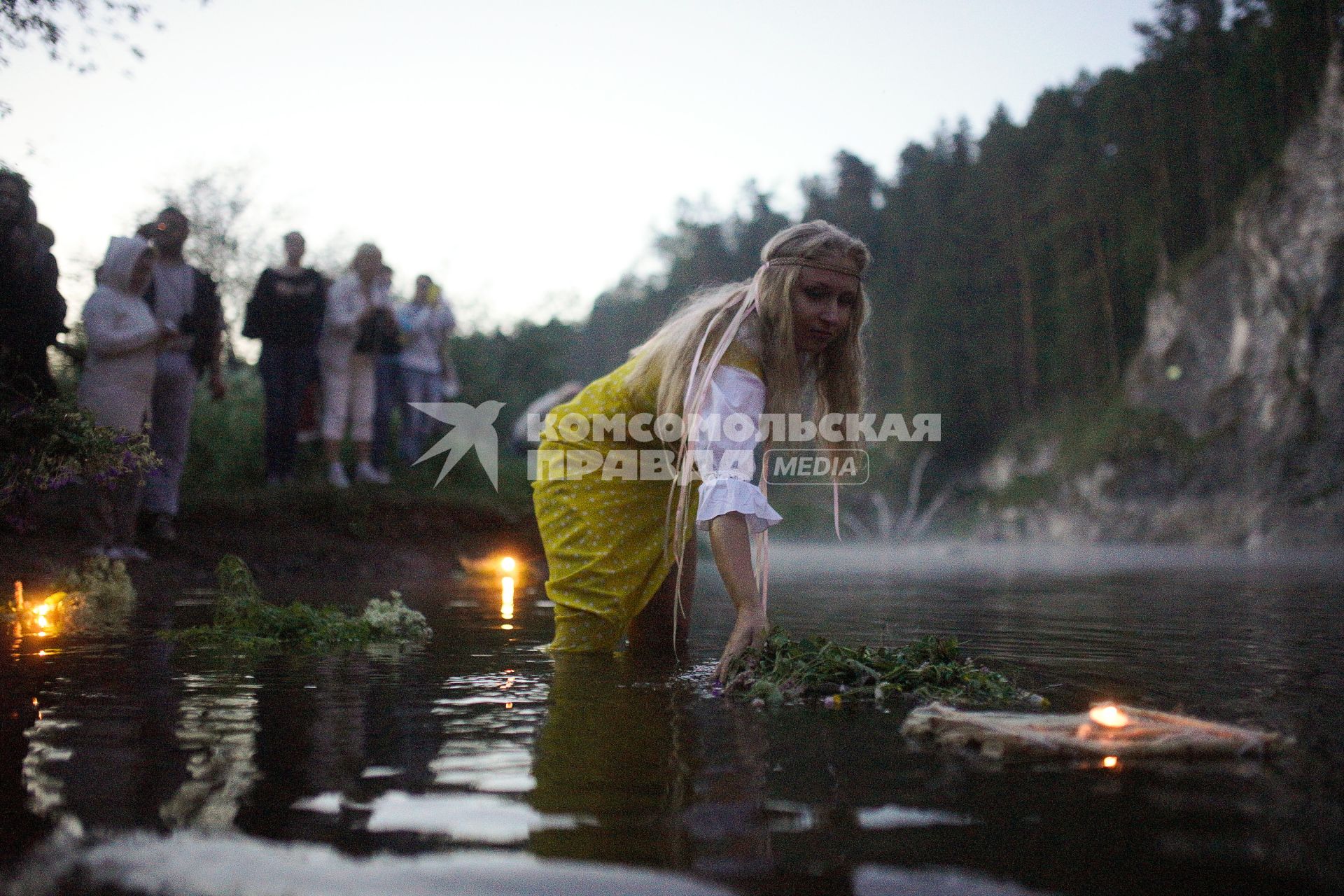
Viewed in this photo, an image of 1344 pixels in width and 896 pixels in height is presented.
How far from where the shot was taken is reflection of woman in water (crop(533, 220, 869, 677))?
3.50 meters

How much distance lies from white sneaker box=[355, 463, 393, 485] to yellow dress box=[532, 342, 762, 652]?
7.19 m

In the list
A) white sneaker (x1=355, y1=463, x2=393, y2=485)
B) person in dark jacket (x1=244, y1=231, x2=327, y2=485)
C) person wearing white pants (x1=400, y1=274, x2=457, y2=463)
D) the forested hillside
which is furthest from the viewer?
the forested hillside

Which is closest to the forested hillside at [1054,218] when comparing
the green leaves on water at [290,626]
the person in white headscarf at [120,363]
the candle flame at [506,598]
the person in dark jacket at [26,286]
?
the candle flame at [506,598]

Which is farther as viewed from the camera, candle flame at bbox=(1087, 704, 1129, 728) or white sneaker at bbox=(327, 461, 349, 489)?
white sneaker at bbox=(327, 461, 349, 489)

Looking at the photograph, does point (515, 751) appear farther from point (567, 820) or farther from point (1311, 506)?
point (1311, 506)

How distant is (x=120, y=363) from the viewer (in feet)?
24.2

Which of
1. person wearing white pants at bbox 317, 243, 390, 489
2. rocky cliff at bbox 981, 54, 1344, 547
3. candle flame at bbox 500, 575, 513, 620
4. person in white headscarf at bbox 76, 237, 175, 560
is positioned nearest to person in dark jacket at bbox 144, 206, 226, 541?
person in white headscarf at bbox 76, 237, 175, 560

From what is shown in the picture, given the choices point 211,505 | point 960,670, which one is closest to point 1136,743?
point 960,670

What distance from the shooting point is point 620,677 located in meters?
3.67

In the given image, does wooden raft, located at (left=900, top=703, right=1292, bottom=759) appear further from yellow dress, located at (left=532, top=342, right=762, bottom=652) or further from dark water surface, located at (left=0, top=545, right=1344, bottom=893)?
yellow dress, located at (left=532, top=342, right=762, bottom=652)

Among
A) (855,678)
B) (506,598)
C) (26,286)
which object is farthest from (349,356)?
(855,678)

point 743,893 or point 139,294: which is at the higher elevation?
point 139,294

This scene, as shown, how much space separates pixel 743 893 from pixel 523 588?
22.2 feet

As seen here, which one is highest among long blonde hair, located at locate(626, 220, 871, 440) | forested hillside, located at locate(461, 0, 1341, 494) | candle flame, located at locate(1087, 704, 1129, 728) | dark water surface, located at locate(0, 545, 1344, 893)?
forested hillside, located at locate(461, 0, 1341, 494)
